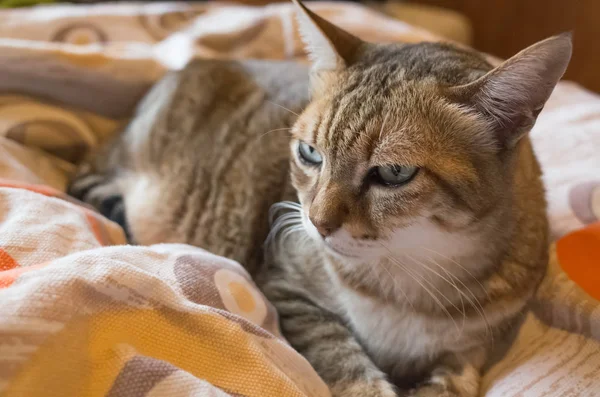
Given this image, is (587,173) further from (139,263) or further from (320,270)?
(139,263)

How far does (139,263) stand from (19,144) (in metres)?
0.76

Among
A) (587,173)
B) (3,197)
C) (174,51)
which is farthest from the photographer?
(174,51)

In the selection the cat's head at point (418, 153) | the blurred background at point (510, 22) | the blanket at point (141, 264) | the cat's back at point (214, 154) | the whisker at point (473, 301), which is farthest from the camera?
the blurred background at point (510, 22)

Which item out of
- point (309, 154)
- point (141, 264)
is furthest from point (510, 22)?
point (141, 264)

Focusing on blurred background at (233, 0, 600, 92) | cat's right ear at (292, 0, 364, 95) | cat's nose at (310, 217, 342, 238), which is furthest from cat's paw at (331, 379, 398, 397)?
blurred background at (233, 0, 600, 92)

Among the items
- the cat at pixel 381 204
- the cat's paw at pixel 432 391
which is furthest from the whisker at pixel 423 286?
the cat's paw at pixel 432 391

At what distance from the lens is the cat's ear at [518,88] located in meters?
0.74

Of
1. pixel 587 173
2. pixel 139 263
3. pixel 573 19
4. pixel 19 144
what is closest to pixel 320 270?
pixel 139 263

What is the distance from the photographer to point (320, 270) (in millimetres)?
1089

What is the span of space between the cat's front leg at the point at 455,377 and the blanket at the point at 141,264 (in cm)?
4

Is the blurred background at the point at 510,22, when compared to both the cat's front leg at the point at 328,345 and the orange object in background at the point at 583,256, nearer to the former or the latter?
the orange object in background at the point at 583,256

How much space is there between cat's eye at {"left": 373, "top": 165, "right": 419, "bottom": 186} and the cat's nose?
0.31 ft

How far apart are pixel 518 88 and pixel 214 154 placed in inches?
30.2

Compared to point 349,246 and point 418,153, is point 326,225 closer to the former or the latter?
point 349,246
